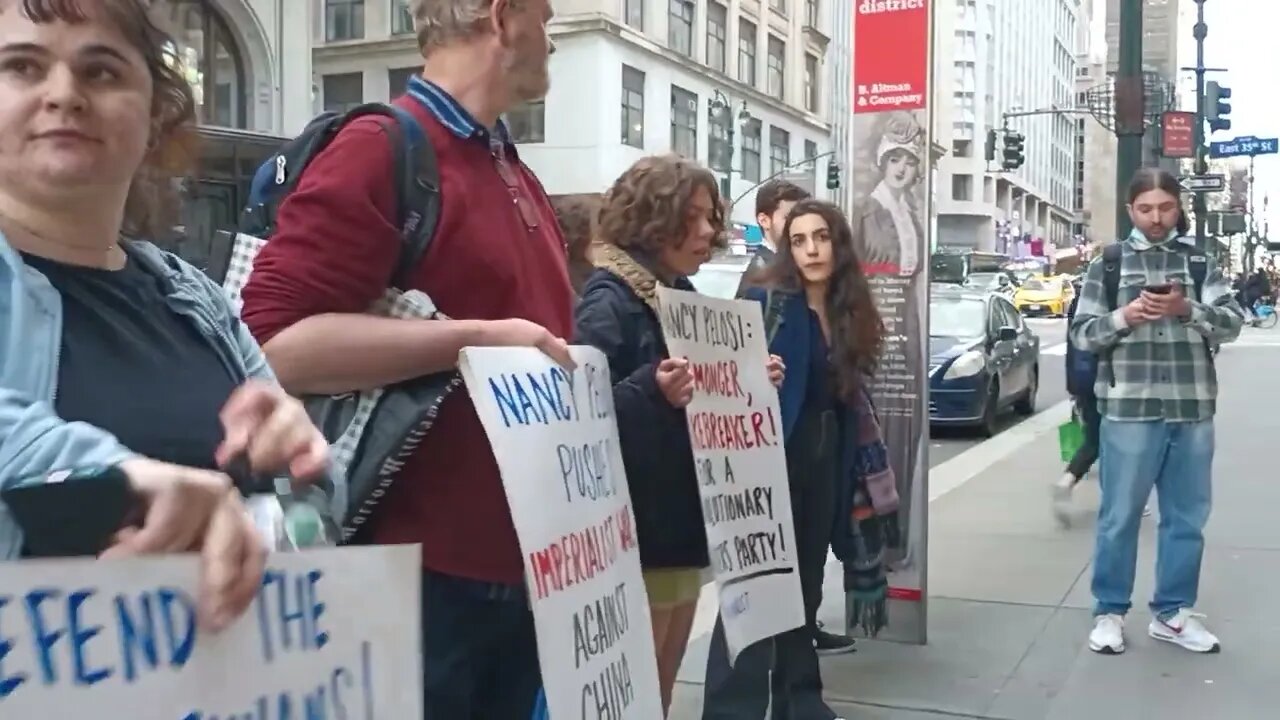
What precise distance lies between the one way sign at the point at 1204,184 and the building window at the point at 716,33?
23.6 meters

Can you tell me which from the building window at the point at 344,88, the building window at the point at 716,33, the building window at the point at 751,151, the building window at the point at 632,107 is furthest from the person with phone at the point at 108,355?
the building window at the point at 751,151

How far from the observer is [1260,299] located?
4506 cm

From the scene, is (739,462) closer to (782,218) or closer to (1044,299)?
(782,218)

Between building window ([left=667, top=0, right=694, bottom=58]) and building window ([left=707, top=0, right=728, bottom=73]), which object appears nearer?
building window ([left=667, top=0, right=694, bottom=58])

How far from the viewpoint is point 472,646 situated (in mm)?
2254

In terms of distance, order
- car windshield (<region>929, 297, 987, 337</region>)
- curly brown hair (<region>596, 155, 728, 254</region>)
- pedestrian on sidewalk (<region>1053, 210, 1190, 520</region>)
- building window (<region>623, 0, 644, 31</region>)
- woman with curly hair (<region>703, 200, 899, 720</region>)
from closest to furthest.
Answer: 1. curly brown hair (<region>596, 155, 728, 254</region>)
2. woman with curly hair (<region>703, 200, 899, 720</region>)
3. pedestrian on sidewalk (<region>1053, 210, 1190, 520</region>)
4. car windshield (<region>929, 297, 987, 337</region>)
5. building window (<region>623, 0, 644, 31</region>)

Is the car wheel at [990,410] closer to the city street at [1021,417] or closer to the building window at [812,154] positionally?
the city street at [1021,417]

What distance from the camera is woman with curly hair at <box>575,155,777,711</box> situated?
3.37 meters

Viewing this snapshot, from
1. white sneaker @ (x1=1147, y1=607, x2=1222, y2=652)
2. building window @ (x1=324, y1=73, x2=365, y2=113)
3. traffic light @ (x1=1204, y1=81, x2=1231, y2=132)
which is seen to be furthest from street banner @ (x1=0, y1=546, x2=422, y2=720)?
building window @ (x1=324, y1=73, x2=365, y2=113)

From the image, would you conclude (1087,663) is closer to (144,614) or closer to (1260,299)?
(144,614)

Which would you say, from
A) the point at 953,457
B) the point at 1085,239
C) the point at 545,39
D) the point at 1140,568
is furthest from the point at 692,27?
the point at 1085,239

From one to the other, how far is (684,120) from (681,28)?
3059 millimetres

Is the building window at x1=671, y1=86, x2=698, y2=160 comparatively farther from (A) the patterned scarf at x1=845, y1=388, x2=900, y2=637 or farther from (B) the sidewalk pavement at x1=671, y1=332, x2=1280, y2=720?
(A) the patterned scarf at x1=845, y1=388, x2=900, y2=637

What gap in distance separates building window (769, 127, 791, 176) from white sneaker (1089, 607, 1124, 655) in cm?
4806
